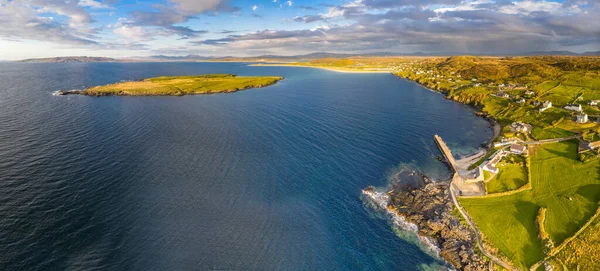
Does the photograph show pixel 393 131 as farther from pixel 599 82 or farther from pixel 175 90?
pixel 175 90

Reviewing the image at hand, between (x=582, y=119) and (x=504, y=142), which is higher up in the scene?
(x=582, y=119)

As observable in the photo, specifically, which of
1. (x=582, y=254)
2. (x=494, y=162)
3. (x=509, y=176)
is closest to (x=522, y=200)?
(x=509, y=176)

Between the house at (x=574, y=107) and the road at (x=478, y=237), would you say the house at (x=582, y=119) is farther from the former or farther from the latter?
the road at (x=478, y=237)

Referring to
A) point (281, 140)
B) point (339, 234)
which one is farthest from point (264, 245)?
point (281, 140)

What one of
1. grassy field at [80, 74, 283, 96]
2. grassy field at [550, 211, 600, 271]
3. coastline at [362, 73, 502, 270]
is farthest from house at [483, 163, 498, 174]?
grassy field at [80, 74, 283, 96]

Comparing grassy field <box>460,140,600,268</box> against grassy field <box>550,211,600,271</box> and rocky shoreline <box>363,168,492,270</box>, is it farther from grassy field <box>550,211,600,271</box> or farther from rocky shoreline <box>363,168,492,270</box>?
rocky shoreline <box>363,168,492,270</box>

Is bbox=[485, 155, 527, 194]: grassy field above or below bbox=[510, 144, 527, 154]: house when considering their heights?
below

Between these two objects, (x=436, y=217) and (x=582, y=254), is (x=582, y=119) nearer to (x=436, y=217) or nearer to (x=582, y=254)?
Result: (x=582, y=254)
